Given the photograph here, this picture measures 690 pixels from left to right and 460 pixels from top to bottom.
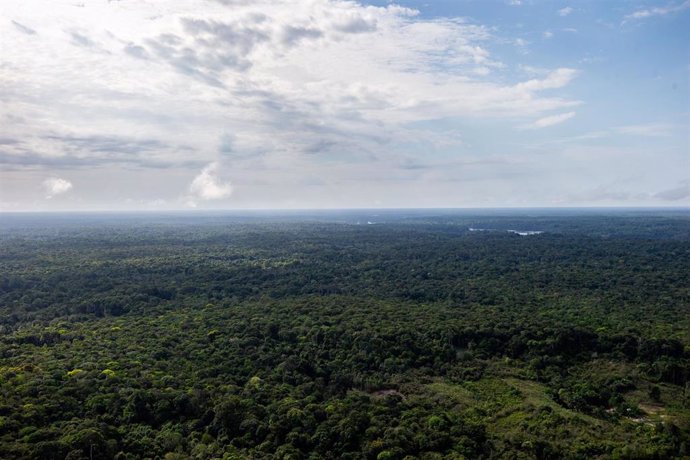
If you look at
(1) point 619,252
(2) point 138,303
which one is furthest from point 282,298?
(1) point 619,252

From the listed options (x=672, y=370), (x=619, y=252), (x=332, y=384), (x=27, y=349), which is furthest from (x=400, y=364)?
(x=619, y=252)

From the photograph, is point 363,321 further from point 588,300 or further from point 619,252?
point 619,252

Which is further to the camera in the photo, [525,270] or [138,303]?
[525,270]

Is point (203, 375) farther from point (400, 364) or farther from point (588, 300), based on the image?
point (588, 300)

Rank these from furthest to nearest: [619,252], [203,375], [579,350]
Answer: [619,252] → [579,350] → [203,375]

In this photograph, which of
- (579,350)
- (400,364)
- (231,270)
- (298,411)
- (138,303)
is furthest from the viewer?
(231,270)

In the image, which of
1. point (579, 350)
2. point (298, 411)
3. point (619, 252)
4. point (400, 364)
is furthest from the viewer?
point (619, 252)
